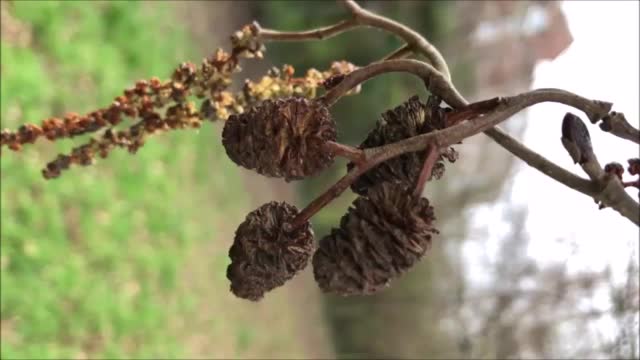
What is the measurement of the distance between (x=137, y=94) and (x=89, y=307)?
2.46 feet

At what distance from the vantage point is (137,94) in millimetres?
528

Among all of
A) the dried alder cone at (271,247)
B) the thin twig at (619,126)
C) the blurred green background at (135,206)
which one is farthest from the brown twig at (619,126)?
the blurred green background at (135,206)

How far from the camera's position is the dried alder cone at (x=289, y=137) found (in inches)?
11.5

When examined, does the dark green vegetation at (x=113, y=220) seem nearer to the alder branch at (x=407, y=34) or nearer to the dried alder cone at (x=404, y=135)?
the alder branch at (x=407, y=34)

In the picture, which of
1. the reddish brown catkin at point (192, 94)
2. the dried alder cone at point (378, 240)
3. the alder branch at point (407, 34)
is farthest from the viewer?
the reddish brown catkin at point (192, 94)

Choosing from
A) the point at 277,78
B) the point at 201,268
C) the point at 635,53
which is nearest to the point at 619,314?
the point at 635,53

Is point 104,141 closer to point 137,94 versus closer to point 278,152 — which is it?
point 137,94

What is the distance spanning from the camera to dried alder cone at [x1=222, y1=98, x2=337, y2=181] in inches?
11.5

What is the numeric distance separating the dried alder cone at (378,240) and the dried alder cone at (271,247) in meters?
0.02

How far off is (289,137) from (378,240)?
49 mm

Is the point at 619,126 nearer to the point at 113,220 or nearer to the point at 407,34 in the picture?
the point at 407,34

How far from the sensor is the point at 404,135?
30cm

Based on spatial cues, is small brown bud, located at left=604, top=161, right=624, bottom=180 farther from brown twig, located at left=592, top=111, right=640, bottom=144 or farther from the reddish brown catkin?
the reddish brown catkin

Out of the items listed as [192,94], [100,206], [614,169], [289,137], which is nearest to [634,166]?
[614,169]
